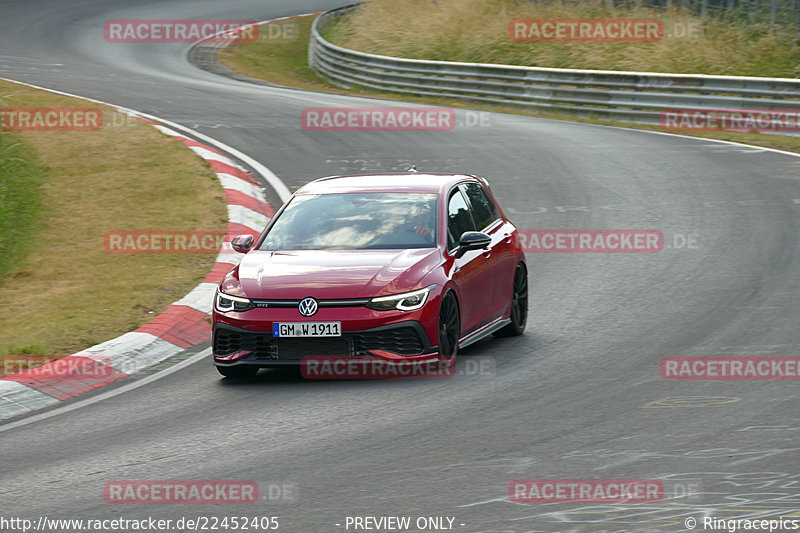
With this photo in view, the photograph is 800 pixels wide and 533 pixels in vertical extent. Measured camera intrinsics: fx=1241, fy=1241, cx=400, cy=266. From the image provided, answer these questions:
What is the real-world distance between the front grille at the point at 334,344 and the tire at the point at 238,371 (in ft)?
0.69

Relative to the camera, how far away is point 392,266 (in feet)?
30.8

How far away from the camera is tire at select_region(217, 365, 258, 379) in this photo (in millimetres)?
9352

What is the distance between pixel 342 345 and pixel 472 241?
58.1 inches

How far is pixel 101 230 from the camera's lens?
50.6ft

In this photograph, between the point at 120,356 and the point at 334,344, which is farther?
the point at 120,356

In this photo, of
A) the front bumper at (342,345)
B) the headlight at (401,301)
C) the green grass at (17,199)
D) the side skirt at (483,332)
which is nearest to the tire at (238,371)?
the front bumper at (342,345)

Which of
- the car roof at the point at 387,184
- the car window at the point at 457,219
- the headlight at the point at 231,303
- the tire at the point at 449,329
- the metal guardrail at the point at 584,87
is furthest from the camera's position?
the metal guardrail at the point at 584,87

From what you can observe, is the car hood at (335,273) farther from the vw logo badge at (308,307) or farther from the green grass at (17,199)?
the green grass at (17,199)

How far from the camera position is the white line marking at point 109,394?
8516 mm

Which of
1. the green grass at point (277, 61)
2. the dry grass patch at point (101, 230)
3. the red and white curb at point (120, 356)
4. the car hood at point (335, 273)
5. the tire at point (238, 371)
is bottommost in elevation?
the green grass at point (277, 61)

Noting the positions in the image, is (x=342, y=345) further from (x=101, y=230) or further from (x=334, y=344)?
(x=101, y=230)

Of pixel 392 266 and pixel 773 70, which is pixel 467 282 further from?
pixel 773 70

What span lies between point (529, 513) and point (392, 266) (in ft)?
12.1

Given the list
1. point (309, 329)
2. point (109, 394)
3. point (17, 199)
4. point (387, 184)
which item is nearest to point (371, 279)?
point (309, 329)
